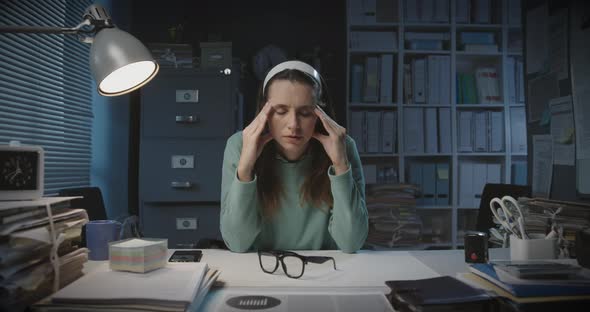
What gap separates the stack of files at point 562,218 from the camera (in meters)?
1.02

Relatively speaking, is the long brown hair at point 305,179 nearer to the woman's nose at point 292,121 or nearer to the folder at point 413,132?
the woman's nose at point 292,121

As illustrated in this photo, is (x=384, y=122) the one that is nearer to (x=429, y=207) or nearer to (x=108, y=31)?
(x=429, y=207)

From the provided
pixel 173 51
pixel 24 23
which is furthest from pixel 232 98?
pixel 24 23

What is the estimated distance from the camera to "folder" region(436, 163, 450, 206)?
2.86 m

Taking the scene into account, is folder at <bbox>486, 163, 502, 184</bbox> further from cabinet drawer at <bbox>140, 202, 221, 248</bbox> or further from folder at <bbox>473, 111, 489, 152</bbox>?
cabinet drawer at <bbox>140, 202, 221, 248</bbox>

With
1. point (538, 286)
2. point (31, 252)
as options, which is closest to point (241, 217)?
point (31, 252)

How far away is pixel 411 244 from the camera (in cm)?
269

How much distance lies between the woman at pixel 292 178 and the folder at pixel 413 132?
153 cm

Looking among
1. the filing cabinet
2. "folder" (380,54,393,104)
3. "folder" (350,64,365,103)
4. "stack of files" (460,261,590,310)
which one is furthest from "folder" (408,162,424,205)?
"stack of files" (460,261,590,310)

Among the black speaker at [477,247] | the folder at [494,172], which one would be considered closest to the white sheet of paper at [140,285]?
the black speaker at [477,247]

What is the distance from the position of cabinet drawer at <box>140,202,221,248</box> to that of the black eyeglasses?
1330 millimetres

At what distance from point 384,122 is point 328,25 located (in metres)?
0.92

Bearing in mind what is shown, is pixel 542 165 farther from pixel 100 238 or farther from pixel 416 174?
pixel 100 238

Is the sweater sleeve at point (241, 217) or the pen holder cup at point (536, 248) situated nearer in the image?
the pen holder cup at point (536, 248)
